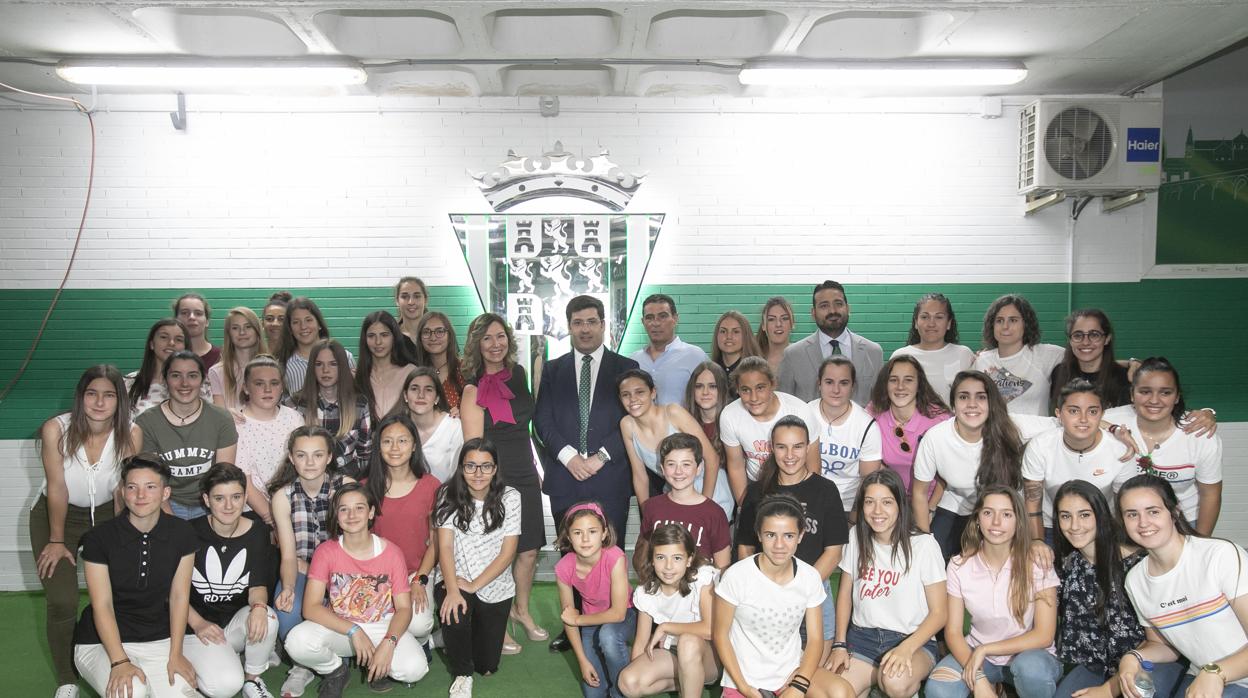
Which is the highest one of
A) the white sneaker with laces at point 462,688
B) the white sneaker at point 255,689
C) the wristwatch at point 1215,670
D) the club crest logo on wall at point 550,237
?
the club crest logo on wall at point 550,237

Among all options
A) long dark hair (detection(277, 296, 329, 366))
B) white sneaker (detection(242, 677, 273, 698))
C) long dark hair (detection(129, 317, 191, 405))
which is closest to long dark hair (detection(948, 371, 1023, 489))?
white sneaker (detection(242, 677, 273, 698))

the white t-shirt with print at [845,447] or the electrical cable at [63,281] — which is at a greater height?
the electrical cable at [63,281]

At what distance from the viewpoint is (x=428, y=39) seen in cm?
440

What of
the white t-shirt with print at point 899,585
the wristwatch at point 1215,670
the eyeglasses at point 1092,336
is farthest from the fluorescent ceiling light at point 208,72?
the wristwatch at point 1215,670

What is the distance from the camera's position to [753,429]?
3.86 metres

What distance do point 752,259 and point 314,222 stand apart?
2.77 m

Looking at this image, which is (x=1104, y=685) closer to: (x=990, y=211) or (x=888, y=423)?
(x=888, y=423)

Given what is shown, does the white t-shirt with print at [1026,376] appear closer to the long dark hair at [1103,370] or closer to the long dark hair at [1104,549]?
the long dark hair at [1103,370]

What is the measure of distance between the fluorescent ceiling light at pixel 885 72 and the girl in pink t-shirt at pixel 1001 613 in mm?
2438

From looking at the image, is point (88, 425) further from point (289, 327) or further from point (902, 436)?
point (902, 436)

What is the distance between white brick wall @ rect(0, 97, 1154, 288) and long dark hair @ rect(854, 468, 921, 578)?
240 centimetres

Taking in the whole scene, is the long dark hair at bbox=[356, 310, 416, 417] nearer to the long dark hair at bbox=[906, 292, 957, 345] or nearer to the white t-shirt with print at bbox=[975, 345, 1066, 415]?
the long dark hair at bbox=[906, 292, 957, 345]

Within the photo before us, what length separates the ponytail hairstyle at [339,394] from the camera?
405 cm

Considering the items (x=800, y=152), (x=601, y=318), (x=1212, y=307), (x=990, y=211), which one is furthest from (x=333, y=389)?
(x=1212, y=307)
